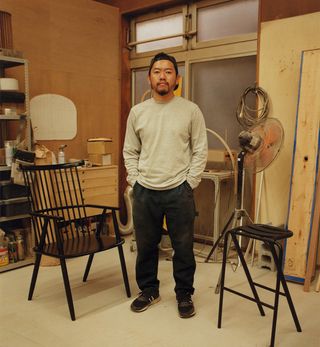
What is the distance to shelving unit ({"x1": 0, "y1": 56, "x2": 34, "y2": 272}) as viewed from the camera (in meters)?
3.35

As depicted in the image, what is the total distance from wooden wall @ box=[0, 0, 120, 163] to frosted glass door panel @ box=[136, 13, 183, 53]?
0.94 feet

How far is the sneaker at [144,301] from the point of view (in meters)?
2.60

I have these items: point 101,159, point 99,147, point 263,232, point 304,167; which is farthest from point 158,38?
point 263,232

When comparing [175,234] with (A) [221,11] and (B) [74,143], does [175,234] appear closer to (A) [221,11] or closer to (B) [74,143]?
(B) [74,143]

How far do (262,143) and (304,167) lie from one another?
0.39 m

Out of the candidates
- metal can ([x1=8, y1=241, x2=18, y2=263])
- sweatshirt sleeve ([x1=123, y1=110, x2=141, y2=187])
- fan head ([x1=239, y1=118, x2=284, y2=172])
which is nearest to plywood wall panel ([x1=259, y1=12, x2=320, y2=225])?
fan head ([x1=239, y1=118, x2=284, y2=172])

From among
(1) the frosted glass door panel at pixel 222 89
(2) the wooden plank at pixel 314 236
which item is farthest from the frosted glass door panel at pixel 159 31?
(2) the wooden plank at pixel 314 236

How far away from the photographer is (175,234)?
2580 mm

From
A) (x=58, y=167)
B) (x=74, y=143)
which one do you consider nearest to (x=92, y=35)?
(x=74, y=143)

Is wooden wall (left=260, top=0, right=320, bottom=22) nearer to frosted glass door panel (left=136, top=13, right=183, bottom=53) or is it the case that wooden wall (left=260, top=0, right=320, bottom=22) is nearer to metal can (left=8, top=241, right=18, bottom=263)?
frosted glass door panel (left=136, top=13, right=183, bottom=53)

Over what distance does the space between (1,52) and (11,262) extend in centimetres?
180

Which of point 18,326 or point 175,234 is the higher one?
point 175,234

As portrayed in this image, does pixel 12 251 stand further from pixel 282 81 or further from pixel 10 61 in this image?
pixel 282 81

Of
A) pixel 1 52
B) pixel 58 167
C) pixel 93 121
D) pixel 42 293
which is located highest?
pixel 1 52
